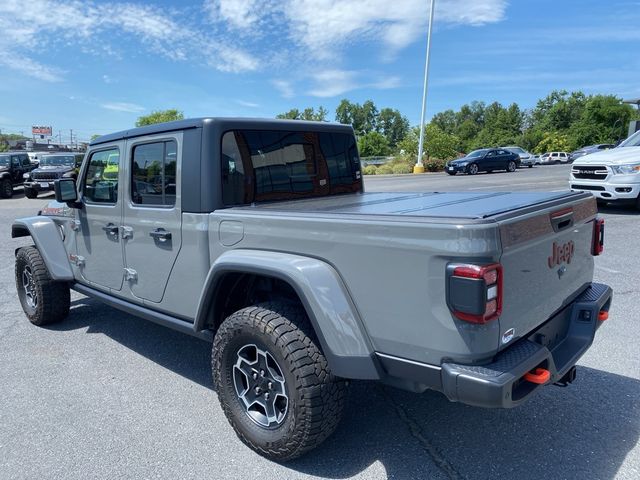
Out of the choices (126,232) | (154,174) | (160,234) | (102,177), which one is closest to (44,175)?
(102,177)

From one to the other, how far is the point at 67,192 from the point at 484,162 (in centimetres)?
2828

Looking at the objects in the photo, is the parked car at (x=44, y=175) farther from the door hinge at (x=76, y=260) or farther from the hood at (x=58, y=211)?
the door hinge at (x=76, y=260)

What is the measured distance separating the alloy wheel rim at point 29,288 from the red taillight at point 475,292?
14.0 feet

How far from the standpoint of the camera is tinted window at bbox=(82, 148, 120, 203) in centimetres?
383

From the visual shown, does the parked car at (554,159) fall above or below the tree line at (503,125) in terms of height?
below

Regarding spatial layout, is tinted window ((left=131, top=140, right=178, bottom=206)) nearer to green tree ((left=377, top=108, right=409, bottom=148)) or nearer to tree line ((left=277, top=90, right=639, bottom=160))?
tree line ((left=277, top=90, right=639, bottom=160))

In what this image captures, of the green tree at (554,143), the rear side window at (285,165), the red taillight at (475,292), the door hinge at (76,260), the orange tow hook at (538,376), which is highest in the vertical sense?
the green tree at (554,143)

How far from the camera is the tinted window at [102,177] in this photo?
12.6 feet

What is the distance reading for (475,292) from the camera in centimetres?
193

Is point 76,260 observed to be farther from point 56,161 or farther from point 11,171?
point 56,161

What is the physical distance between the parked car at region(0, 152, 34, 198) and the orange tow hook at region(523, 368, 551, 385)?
872 inches

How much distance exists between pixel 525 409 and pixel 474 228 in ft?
5.93

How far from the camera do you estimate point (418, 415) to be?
123 inches

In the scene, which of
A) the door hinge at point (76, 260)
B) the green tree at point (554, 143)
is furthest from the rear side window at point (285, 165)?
the green tree at point (554, 143)
